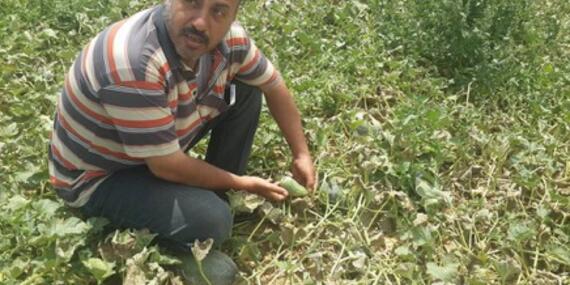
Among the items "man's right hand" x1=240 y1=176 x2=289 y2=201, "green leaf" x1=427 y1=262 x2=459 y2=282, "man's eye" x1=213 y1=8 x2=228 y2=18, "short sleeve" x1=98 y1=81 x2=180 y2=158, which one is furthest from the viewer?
"man's right hand" x1=240 y1=176 x2=289 y2=201

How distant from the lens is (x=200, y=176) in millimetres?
2182

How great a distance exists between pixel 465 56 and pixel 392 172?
3.58 feet

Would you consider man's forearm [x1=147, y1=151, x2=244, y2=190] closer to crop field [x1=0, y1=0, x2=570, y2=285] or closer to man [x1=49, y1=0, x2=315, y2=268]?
man [x1=49, y1=0, x2=315, y2=268]

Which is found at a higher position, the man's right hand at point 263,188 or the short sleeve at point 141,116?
the short sleeve at point 141,116

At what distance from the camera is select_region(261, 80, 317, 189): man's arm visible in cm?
258

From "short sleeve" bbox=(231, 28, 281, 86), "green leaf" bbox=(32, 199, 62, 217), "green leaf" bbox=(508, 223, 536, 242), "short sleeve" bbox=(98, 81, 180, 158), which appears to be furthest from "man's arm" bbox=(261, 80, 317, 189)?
"green leaf" bbox=(32, 199, 62, 217)

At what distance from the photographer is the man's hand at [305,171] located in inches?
103

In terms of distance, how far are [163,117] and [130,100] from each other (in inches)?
4.5

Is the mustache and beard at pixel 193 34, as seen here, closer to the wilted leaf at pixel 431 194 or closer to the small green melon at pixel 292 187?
the small green melon at pixel 292 187

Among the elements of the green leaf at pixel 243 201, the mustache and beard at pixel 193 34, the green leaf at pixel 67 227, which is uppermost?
the mustache and beard at pixel 193 34

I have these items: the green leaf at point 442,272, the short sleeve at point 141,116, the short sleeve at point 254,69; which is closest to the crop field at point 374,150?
the green leaf at point 442,272

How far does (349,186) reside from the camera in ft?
9.05

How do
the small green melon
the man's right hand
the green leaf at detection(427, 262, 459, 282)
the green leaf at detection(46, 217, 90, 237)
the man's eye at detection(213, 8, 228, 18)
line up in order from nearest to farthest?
the man's eye at detection(213, 8, 228, 18), the green leaf at detection(46, 217, 90, 237), the green leaf at detection(427, 262, 459, 282), the man's right hand, the small green melon

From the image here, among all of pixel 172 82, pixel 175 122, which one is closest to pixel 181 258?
pixel 175 122
